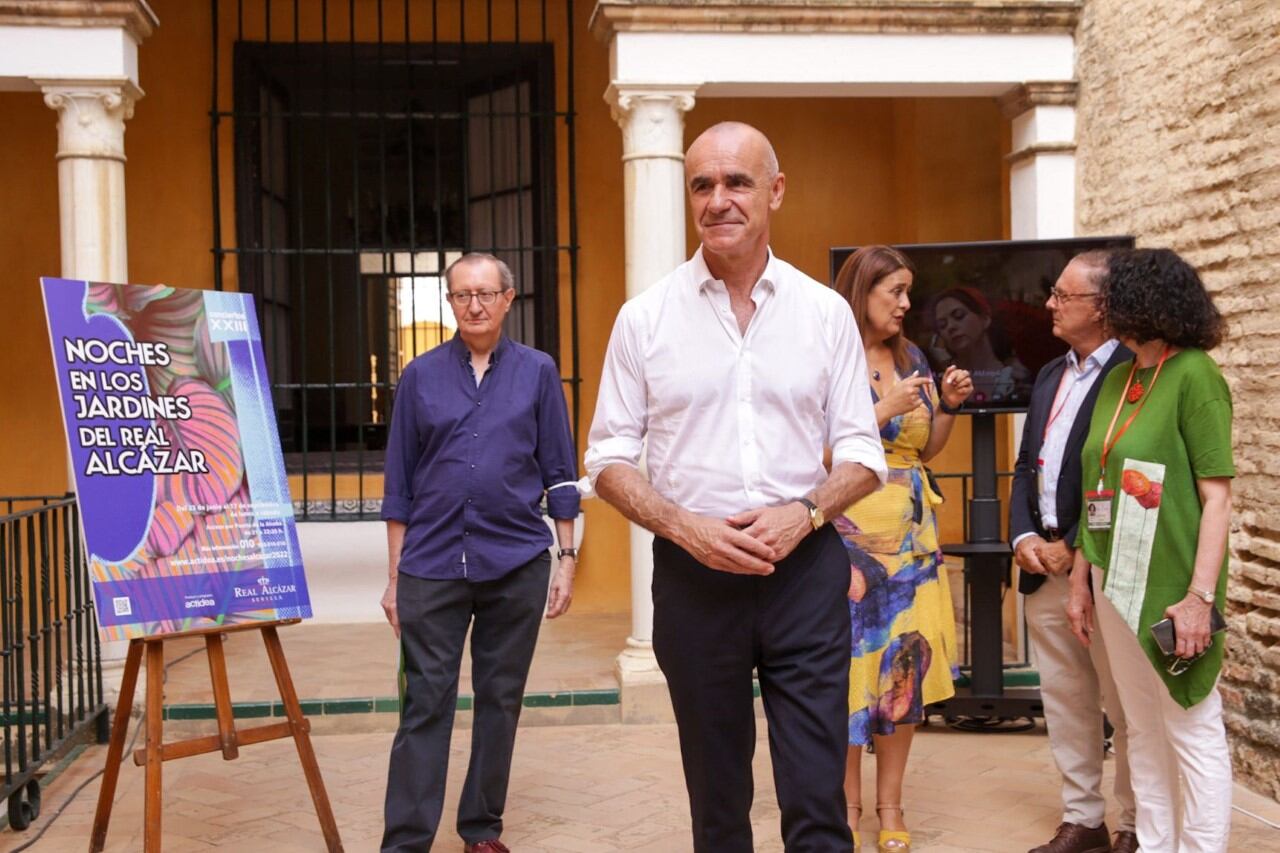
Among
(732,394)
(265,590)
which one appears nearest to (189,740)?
(265,590)

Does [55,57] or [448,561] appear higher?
[55,57]

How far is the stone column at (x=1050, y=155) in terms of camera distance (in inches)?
258

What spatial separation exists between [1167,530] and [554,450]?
1.79m

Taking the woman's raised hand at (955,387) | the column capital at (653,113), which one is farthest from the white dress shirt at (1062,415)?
the column capital at (653,113)

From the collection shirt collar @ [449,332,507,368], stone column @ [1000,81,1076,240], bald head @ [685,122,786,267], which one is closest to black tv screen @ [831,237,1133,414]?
→ stone column @ [1000,81,1076,240]

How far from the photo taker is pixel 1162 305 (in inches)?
145

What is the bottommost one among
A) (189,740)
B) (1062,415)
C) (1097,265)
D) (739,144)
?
(189,740)

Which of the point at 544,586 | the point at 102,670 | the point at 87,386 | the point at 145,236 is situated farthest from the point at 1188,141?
the point at 145,236

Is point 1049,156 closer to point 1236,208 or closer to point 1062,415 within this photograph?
point 1236,208

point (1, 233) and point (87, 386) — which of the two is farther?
point (1, 233)

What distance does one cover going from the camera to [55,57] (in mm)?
6129

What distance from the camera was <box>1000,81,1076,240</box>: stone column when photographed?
21.5 feet

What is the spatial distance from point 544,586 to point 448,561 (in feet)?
1.08

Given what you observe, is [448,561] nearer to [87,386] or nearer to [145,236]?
[87,386]
